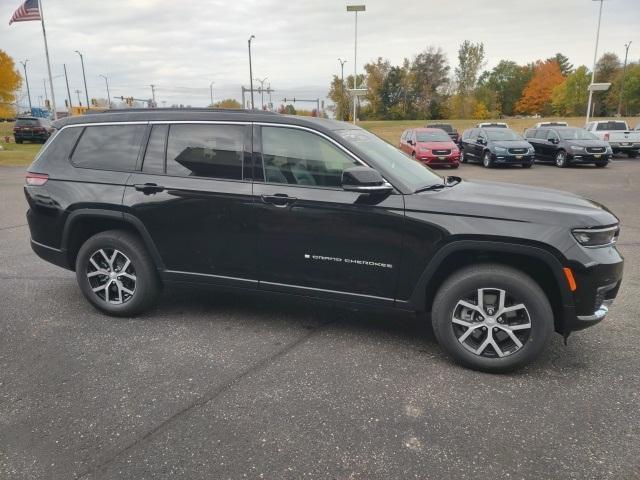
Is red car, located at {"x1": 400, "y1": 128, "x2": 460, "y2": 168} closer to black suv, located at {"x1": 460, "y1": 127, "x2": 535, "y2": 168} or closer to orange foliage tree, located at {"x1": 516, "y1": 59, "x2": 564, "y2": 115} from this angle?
black suv, located at {"x1": 460, "y1": 127, "x2": 535, "y2": 168}

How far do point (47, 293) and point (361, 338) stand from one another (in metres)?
3.35

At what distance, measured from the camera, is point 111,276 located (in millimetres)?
4398

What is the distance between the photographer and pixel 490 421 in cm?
291

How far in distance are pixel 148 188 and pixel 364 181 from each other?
6.21ft

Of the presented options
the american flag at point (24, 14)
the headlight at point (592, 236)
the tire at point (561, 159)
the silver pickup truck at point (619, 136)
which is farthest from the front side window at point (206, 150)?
the american flag at point (24, 14)

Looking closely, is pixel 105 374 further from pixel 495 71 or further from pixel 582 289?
pixel 495 71

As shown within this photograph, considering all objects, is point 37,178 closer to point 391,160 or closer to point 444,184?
point 391,160

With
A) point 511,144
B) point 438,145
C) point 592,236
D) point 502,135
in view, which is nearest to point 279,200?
point 592,236

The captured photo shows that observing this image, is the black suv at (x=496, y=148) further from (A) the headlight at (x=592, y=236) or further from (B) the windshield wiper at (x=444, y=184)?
(A) the headlight at (x=592, y=236)

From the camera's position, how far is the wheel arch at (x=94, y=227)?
424 cm

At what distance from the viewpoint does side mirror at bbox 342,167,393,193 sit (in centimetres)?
346

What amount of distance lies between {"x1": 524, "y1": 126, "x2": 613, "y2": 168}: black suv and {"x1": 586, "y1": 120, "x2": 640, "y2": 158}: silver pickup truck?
3.91m

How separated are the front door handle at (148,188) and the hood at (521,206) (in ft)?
7.06

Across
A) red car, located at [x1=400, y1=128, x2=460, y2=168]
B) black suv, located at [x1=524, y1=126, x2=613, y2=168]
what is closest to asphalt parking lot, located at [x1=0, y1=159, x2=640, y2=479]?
red car, located at [x1=400, y1=128, x2=460, y2=168]
